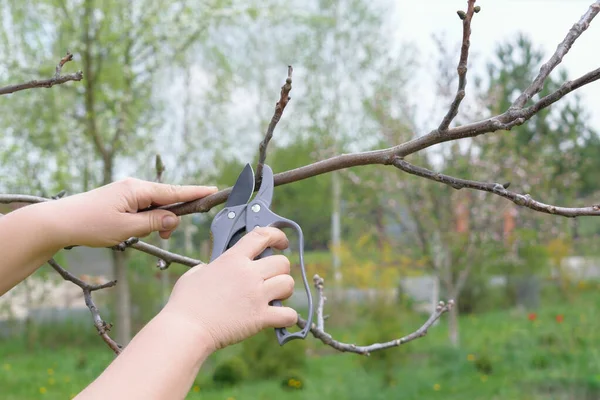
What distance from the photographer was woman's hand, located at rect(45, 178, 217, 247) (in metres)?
1.30

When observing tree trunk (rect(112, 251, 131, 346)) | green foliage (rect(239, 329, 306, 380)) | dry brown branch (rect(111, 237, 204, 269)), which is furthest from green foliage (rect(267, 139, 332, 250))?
dry brown branch (rect(111, 237, 204, 269))

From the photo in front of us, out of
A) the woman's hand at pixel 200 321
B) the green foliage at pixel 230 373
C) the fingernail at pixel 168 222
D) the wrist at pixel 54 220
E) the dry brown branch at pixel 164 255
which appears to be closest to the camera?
the woman's hand at pixel 200 321

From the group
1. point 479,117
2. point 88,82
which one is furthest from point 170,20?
point 479,117

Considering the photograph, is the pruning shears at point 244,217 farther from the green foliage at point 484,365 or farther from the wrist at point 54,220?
the green foliage at point 484,365

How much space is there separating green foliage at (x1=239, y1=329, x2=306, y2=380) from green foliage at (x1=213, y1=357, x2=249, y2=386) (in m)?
0.21

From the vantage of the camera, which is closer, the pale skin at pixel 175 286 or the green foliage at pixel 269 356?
the pale skin at pixel 175 286

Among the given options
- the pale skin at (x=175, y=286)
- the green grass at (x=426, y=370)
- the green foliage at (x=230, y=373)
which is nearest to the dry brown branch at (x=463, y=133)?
the pale skin at (x=175, y=286)

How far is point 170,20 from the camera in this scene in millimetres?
7727

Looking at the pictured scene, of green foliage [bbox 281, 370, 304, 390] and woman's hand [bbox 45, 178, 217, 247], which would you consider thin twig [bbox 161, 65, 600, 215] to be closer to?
woman's hand [bbox 45, 178, 217, 247]

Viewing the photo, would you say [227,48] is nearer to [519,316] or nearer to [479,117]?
[479,117]

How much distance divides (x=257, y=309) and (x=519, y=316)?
9574mm

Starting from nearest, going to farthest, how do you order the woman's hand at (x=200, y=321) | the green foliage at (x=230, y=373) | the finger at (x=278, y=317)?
the woman's hand at (x=200, y=321) → the finger at (x=278, y=317) → the green foliage at (x=230, y=373)

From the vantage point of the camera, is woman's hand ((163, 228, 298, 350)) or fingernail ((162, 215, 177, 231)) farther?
fingernail ((162, 215, 177, 231))

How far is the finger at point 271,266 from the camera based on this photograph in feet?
3.80
